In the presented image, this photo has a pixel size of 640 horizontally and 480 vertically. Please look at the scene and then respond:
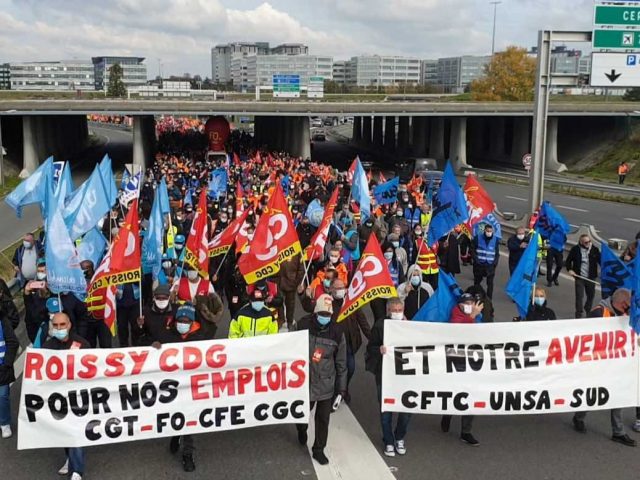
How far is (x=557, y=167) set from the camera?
160ft

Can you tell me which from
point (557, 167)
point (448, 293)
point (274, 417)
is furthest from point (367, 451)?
point (557, 167)

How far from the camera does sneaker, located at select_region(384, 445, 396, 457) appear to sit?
255 inches

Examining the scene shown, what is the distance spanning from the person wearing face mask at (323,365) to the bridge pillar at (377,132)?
67.6 meters

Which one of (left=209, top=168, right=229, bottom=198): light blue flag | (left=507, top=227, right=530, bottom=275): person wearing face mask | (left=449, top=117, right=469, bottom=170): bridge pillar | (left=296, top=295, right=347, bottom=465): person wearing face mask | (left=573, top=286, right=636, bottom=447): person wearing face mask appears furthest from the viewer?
(left=449, top=117, right=469, bottom=170): bridge pillar

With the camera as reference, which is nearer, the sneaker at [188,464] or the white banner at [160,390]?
the white banner at [160,390]

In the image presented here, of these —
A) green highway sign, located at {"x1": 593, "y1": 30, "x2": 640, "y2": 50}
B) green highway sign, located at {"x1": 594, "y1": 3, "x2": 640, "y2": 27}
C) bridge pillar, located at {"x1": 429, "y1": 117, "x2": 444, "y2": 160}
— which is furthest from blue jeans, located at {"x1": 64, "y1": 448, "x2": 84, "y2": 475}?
bridge pillar, located at {"x1": 429, "y1": 117, "x2": 444, "y2": 160}

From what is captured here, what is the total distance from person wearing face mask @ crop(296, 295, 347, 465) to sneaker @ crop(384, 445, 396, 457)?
579 mm

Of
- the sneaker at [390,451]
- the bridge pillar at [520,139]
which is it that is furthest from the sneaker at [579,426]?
the bridge pillar at [520,139]

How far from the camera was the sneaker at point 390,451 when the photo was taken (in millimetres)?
6488

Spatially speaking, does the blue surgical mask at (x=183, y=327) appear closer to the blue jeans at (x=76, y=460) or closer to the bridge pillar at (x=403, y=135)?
the blue jeans at (x=76, y=460)

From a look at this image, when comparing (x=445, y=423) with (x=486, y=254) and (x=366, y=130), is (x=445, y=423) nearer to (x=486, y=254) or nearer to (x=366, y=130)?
(x=486, y=254)

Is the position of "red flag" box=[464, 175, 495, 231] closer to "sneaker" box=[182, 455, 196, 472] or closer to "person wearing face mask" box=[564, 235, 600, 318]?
"person wearing face mask" box=[564, 235, 600, 318]

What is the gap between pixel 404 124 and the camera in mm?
65250

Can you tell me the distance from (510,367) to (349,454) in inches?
68.0
